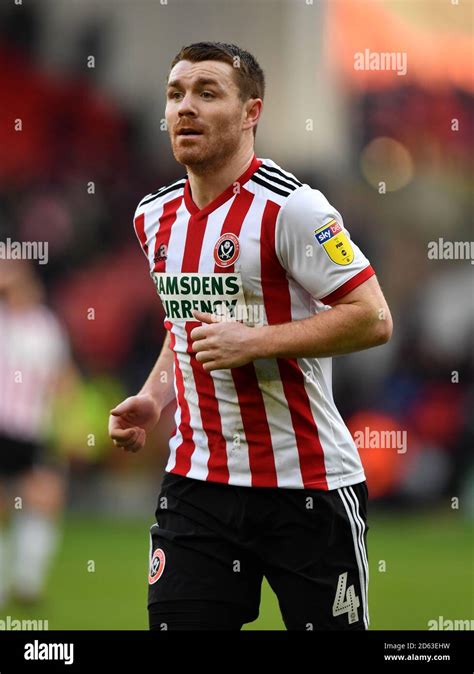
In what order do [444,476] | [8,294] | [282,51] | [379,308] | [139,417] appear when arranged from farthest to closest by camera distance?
[282,51], [444,476], [8,294], [139,417], [379,308]

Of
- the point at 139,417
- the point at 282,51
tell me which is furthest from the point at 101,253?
the point at 139,417

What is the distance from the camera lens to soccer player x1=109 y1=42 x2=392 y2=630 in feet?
11.6

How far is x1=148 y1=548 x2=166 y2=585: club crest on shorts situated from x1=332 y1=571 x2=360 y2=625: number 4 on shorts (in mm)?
548

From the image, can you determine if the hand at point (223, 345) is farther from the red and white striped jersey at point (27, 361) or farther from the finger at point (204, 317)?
the red and white striped jersey at point (27, 361)

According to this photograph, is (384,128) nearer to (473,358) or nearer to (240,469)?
(473,358)

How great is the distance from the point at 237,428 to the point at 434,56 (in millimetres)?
10681

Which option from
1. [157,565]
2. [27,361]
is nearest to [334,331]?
[157,565]

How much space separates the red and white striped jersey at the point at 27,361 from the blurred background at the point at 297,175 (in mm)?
738

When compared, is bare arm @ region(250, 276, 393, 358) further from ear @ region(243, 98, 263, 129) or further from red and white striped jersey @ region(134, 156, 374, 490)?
ear @ region(243, 98, 263, 129)

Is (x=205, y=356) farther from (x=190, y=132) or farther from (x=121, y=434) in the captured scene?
(x=190, y=132)

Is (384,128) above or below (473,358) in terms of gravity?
above

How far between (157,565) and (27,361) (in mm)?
5051

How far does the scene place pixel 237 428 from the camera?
3.70 meters

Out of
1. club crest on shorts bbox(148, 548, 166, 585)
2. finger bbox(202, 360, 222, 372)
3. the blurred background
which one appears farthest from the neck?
the blurred background
